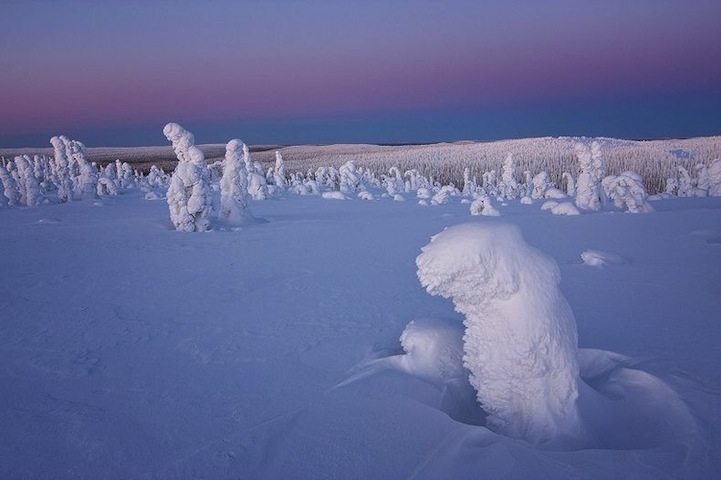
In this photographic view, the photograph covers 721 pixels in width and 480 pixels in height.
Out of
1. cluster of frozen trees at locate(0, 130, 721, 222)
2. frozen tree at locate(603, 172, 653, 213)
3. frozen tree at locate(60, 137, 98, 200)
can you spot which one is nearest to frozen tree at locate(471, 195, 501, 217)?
cluster of frozen trees at locate(0, 130, 721, 222)

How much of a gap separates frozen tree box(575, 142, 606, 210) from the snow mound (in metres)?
13.0

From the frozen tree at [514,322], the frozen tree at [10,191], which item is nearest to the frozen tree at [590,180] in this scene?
the frozen tree at [514,322]

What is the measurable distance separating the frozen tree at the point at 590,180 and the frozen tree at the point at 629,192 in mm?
610

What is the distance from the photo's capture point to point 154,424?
138 inches

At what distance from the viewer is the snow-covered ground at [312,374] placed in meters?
3.01

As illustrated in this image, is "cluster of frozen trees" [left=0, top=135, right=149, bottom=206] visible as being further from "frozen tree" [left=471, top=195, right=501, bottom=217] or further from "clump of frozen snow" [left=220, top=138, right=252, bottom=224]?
"frozen tree" [left=471, top=195, right=501, bottom=217]

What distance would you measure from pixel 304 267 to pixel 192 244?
4.44 m

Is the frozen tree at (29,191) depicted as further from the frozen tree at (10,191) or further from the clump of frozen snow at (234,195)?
the clump of frozen snow at (234,195)

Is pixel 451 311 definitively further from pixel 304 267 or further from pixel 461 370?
pixel 304 267

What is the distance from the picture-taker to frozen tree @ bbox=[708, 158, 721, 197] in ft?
88.8

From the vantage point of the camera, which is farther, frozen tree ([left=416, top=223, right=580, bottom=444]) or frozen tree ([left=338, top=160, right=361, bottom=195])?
frozen tree ([left=338, top=160, right=361, bottom=195])

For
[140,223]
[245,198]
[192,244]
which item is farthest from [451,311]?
[140,223]

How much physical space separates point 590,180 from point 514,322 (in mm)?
20821

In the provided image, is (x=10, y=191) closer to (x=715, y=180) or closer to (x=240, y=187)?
(x=240, y=187)
